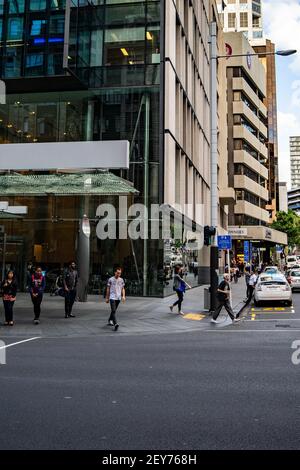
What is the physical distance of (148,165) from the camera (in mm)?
23438

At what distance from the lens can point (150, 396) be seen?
20.4 ft

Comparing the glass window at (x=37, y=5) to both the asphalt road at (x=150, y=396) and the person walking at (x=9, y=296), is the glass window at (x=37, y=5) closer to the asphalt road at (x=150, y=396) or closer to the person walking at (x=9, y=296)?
the person walking at (x=9, y=296)

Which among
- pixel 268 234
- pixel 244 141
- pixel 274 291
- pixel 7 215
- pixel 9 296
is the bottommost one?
pixel 274 291

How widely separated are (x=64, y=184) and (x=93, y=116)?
225 inches

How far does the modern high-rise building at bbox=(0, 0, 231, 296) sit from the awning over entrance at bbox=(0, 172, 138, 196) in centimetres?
6

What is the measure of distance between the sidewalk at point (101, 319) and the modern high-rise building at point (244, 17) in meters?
96.6

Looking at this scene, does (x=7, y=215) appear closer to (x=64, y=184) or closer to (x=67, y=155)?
(x=64, y=184)

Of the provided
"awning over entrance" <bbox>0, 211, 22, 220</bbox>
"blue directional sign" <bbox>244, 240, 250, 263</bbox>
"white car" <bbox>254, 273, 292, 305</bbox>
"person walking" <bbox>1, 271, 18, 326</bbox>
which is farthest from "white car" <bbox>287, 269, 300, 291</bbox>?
"blue directional sign" <bbox>244, 240, 250, 263</bbox>


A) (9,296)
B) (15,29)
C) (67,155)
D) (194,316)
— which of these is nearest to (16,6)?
(15,29)

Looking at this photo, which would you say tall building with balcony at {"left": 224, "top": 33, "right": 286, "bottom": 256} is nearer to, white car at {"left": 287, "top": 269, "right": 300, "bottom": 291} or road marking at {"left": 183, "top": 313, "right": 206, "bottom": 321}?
white car at {"left": 287, "top": 269, "right": 300, "bottom": 291}

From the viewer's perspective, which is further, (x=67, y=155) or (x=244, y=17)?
(x=244, y=17)

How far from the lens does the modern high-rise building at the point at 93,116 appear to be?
74.3 ft

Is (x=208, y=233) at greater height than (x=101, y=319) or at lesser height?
greater

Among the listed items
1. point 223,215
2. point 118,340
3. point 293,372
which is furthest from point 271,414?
point 223,215
